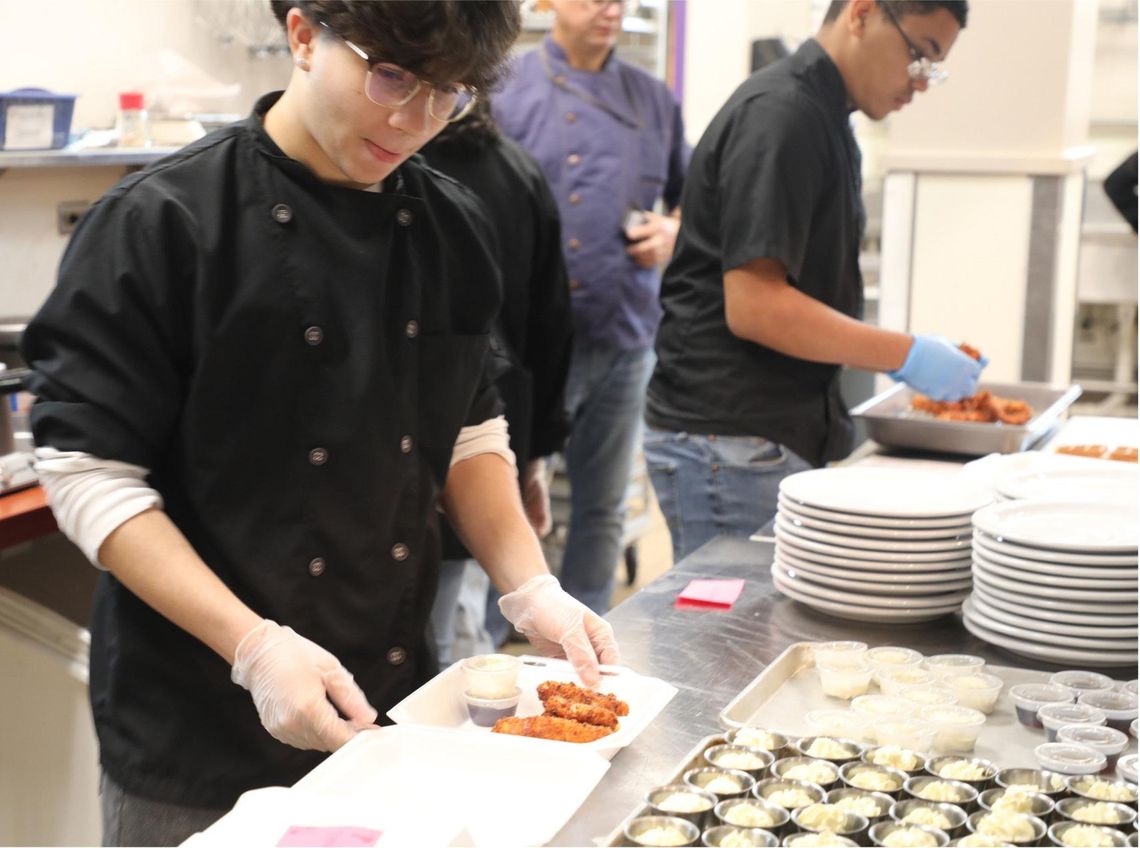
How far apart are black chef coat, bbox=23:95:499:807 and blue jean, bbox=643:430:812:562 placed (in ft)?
3.34

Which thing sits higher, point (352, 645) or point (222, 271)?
point (222, 271)

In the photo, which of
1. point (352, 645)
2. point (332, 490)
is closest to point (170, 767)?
point (352, 645)

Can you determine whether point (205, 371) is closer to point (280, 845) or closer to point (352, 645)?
point (352, 645)

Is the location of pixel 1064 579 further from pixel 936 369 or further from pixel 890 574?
pixel 936 369

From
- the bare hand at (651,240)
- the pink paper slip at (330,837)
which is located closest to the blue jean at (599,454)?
the bare hand at (651,240)

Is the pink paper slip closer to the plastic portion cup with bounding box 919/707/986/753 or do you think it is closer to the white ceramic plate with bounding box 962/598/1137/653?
the plastic portion cup with bounding box 919/707/986/753

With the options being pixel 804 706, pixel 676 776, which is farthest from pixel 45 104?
pixel 676 776

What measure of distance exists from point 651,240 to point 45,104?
1.58 metres

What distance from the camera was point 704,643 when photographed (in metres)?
1.72

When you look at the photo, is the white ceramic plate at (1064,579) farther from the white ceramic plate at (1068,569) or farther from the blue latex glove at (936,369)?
the blue latex glove at (936,369)

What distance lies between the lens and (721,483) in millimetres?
2527

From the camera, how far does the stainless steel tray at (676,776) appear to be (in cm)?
111

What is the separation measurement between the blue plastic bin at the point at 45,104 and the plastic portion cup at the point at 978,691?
2404 millimetres

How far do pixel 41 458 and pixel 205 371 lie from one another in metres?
0.19
